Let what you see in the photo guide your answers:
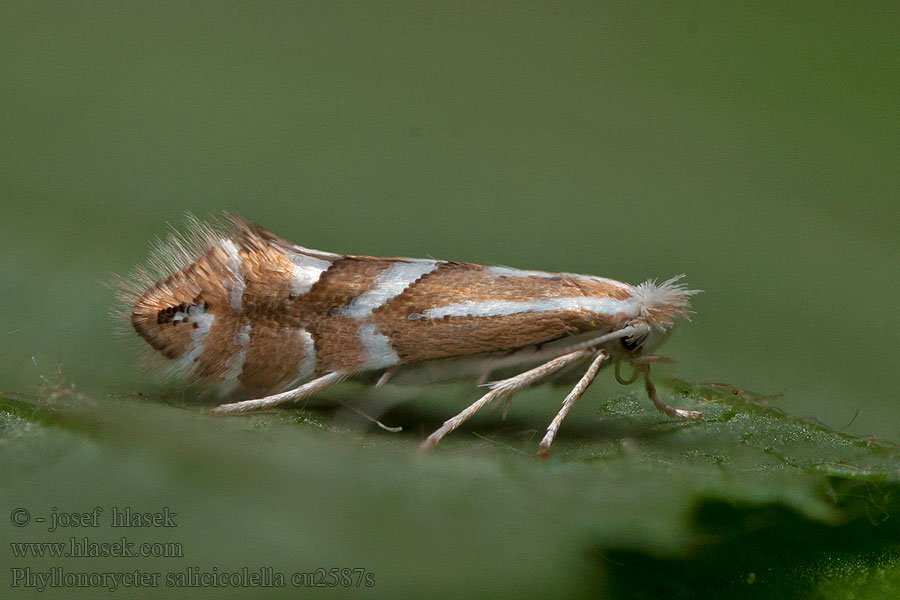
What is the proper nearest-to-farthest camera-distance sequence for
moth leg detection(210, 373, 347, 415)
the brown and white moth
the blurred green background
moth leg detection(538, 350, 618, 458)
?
1. moth leg detection(538, 350, 618, 458)
2. moth leg detection(210, 373, 347, 415)
3. the brown and white moth
4. the blurred green background

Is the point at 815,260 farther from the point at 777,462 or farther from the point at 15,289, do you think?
the point at 15,289

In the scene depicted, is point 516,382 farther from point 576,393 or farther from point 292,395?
point 292,395

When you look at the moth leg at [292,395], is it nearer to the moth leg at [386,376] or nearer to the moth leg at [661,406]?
the moth leg at [386,376]

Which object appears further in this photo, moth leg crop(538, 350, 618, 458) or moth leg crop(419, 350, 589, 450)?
moth leg crop(419, 350, 589, 450)

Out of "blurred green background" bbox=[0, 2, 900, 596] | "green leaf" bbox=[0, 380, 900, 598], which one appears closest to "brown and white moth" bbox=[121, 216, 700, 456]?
"blurred green background" bbox=[0, 2, 900, 596]

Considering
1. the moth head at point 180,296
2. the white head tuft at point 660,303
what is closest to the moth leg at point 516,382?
the white head tuft at point 660,303

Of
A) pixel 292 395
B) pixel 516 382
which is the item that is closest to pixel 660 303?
pixel 516 382

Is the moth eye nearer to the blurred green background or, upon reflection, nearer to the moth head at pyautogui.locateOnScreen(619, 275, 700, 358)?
the moth head at pyautogui.locateOnScreen(619, 275, 700, 358)

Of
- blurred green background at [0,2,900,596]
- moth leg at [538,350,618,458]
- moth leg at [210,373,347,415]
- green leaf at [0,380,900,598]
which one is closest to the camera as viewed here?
green leaf at [0,380,900,598]
